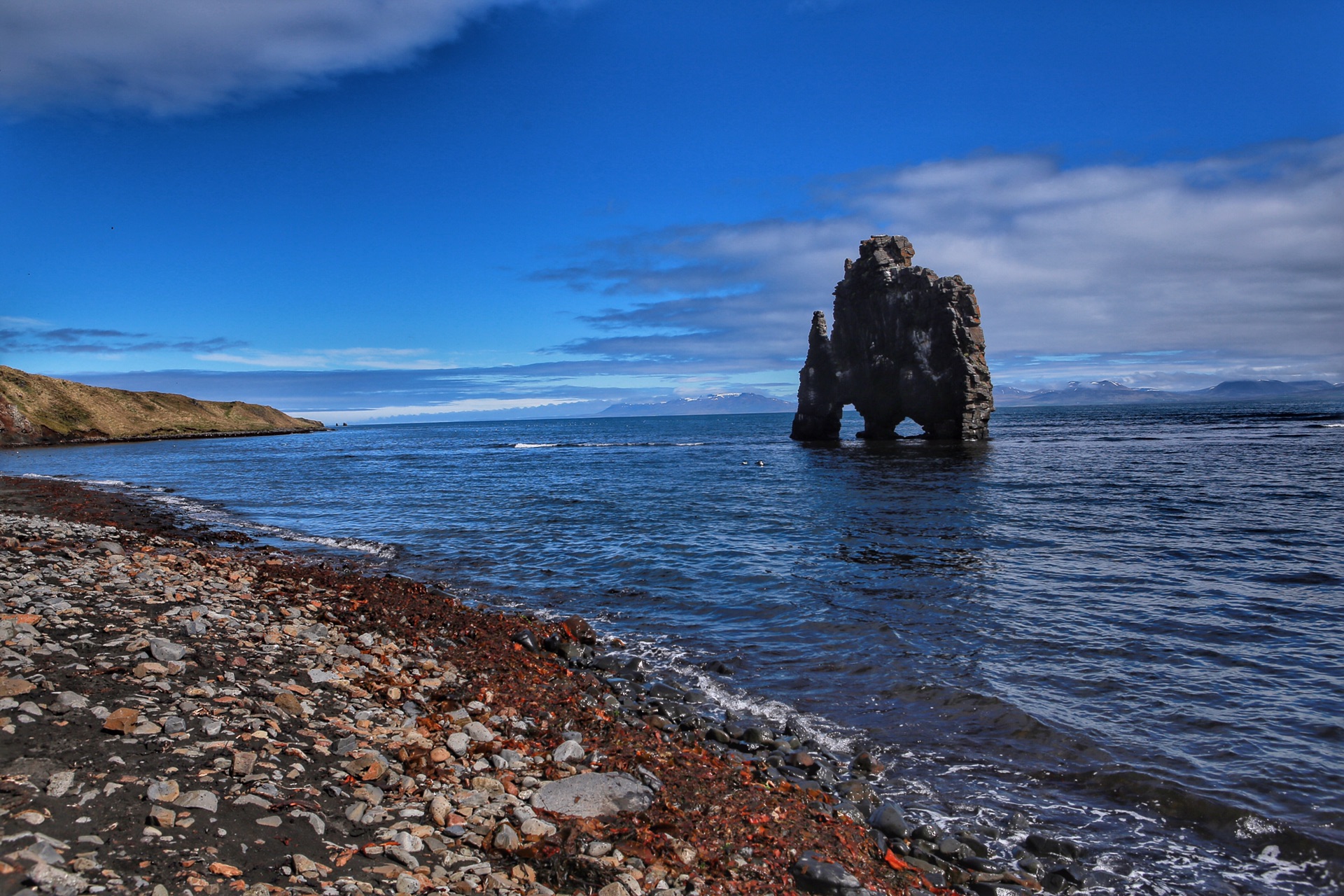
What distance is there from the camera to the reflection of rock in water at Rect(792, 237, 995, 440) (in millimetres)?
73812

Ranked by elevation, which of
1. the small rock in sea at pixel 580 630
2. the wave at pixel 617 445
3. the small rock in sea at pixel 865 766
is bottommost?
the small rock in sea at pixel 865 766

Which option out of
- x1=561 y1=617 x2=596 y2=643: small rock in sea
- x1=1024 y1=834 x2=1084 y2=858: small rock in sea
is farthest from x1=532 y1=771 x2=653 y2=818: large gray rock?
x1=561 y1=617 x2=596 y2=643: small rock in sea

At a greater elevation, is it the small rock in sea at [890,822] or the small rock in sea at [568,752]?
the small rock in sea at [568,752]

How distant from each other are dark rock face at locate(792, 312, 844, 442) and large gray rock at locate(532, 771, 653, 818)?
86.8 meters

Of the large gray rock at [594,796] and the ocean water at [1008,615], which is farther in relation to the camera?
the ocean water at [1008,615]

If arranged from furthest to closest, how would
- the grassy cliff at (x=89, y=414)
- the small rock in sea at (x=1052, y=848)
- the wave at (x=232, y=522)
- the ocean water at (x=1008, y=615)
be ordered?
the grassy cliff at (x=89, y=414) < the wave at (x=232, y=522) < the ocean water at (x=1008, y=615) < the small rock in sea at (x=1052, y=848)

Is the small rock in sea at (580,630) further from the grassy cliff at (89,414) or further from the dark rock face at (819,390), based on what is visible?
the grassy cliff at (89,414)

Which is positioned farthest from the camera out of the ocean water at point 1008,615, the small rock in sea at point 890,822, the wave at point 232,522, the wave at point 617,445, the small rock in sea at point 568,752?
the wave at point 617,445

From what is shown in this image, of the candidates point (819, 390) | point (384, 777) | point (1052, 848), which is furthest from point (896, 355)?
point (384, 777)

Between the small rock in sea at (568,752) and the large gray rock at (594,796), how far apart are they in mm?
467

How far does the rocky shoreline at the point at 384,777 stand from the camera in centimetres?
495

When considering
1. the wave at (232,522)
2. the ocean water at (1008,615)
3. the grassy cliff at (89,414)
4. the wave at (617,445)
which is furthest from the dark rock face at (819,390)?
the grassy cliff at (89,414)

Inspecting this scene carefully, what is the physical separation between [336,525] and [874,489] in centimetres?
2879

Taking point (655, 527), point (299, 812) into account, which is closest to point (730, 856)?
point (299, 812)
